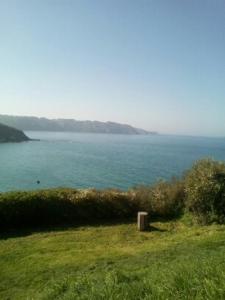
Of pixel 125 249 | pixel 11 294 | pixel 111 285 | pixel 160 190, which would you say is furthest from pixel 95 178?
pixel 111 285

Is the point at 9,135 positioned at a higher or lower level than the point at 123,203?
lower

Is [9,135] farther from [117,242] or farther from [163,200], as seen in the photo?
[117,242]

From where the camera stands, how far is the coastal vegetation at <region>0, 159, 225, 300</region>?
548cm

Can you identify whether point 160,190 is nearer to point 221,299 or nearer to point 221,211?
point 221,211

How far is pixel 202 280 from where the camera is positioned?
4.85 m

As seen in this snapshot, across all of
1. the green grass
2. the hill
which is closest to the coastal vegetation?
the green grass

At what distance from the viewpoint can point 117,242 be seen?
44.5 ft

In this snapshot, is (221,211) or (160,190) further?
(160,190)

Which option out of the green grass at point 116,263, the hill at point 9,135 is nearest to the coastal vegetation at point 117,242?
the green grass at point 116,263

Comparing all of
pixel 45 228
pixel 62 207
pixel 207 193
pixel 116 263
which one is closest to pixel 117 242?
pixel 116 263

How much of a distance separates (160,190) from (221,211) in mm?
3906

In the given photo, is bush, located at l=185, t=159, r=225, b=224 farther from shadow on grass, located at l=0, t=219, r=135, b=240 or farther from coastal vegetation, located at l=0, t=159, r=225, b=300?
shadow on grass, located at l=0, t=219, r=135, b=240

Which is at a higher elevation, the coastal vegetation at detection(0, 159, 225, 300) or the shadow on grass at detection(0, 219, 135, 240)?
the coastal vegetation at detection(0, 159, 225, 300)

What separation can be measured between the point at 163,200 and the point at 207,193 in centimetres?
298
